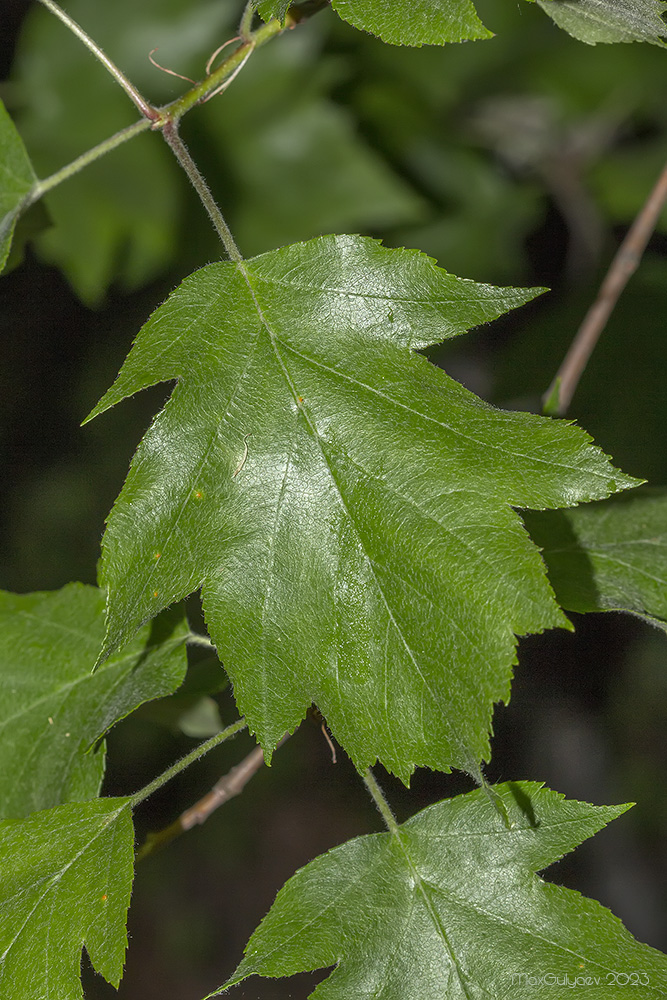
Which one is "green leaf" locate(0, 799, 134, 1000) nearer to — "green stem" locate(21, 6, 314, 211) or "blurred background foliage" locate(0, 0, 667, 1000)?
"green stem" locate(21, 6, 314, 211)

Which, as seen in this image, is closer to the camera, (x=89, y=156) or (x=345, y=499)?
(x=345, y=499)

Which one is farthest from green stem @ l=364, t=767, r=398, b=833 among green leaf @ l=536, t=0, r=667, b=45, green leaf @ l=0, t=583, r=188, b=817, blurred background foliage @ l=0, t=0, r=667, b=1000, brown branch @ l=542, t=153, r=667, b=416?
blurred background foliage @ l=0, t=0, r=667, b=1000

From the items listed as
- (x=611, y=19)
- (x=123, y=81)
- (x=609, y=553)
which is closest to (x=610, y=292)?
(x=609, y=553)

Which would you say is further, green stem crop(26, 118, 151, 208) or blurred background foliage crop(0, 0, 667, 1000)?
blurred background foliage crop(0, 0, 667, 1000)

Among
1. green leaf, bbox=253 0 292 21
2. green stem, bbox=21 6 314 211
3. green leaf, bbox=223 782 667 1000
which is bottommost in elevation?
green leaf, bbox=223 782 667 1000

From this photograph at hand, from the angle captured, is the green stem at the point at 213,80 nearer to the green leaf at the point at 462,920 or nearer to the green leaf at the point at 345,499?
the green leaf at the point at 345,499

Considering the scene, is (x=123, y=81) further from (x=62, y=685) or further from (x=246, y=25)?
(x=62, y=685)
